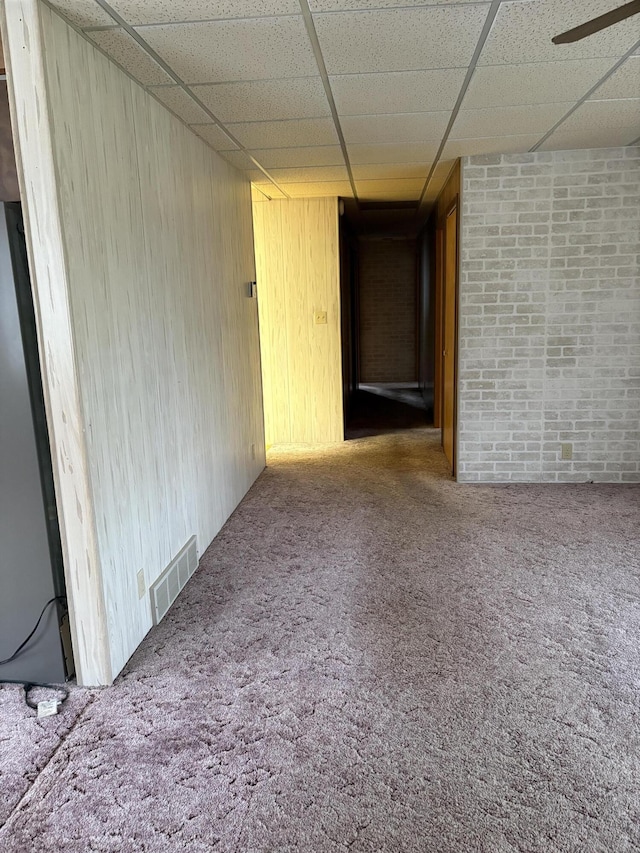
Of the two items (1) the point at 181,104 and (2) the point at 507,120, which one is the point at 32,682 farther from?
(2) the point at 507,120

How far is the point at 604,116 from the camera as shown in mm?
3455

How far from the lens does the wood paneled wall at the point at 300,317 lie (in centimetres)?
601

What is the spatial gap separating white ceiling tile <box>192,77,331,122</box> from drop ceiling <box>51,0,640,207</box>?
0.03 ft

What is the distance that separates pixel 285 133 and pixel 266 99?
622 mm

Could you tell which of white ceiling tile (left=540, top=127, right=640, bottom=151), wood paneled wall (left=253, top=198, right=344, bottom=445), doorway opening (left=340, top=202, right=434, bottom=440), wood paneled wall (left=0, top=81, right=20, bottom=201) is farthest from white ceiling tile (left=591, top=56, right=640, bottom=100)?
doorway opening (left=340, top=202, right=434, bottom=440)

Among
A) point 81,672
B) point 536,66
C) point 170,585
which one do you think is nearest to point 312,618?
point 170,585

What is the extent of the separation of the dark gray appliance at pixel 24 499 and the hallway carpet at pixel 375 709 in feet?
1.15

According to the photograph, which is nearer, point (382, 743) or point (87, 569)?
point (382, 743)

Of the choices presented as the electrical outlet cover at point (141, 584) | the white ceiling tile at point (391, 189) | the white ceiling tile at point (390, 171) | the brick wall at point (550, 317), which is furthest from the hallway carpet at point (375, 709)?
the white ceiling tile at point (391, 189)

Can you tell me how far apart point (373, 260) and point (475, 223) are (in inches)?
266

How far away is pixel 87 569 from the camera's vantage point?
7.25 ft

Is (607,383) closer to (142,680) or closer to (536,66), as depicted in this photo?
(536,66)

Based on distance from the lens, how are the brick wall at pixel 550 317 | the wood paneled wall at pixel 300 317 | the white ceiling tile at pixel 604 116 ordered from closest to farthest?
the white ceiling tile at pixel 604 116, the brick wall at pixel 550 317, the wood paneled wall at pixel 300 317

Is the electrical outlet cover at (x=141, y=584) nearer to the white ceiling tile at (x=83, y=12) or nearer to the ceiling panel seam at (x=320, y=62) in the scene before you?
the white ceiling tile at (x=83, y=12)
